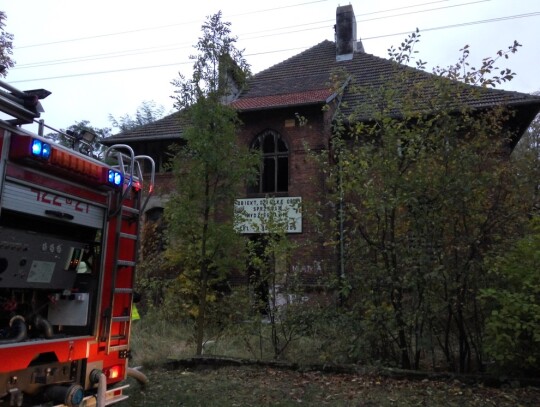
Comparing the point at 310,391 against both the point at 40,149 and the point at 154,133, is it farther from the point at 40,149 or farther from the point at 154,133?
the point at 154,133

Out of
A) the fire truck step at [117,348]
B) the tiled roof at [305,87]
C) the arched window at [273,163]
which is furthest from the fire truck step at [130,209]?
the arched window at [273,163]

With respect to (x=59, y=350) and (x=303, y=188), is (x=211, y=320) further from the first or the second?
(x=303, y=188)

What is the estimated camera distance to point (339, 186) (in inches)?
315

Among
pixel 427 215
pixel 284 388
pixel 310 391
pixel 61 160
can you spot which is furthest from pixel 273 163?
pixel 61 160

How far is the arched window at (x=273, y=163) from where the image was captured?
16.2 metres

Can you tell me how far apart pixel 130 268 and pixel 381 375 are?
4.19 meters

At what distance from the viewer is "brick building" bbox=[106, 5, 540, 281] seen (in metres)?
15.0

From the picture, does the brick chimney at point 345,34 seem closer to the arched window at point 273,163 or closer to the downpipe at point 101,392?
the arched window at point 273,163

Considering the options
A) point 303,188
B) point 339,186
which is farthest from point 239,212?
point 303,188

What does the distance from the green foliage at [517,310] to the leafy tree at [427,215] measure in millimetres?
360

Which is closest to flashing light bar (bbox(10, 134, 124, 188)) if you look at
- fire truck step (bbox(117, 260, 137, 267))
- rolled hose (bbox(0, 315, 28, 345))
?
fire truck step (bbox(117, 260, 137, 267))

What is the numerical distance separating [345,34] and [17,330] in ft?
59.7

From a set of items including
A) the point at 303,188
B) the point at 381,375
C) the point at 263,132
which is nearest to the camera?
the point at 381,375

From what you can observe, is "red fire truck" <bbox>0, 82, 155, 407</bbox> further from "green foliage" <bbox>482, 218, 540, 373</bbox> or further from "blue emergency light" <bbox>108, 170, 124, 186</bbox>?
"green foliage" <bbox>482, 218, 540, 373</bbox>
